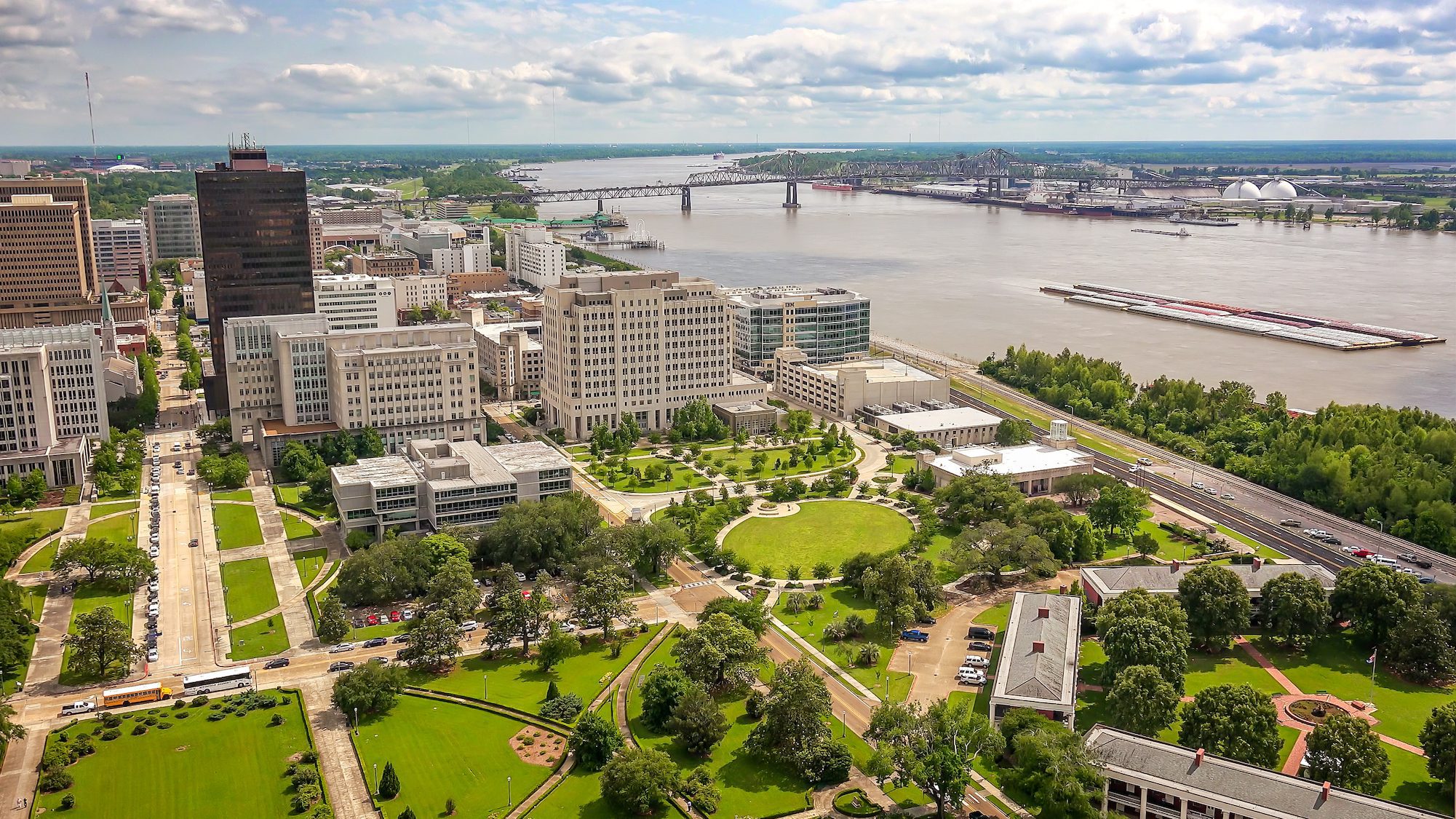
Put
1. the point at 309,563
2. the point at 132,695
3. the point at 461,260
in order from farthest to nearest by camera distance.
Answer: the point at 461,260 → the point at 309,563 → the point at 132,695

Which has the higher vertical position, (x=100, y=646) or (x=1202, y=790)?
(x=100, y=646)

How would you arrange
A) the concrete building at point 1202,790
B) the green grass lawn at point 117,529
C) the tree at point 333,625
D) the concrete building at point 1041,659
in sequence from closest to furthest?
1. the concrete building at point 1202,790
2. the concrete building at point 1041,659
3. the tree at point 333,625
4. the green grass lawn at point 117,529

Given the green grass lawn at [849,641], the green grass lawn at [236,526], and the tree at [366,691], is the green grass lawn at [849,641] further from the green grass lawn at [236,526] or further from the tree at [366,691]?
the green grass lawn at [236,526]

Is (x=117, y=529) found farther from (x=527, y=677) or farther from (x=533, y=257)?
(x=533, y=257)

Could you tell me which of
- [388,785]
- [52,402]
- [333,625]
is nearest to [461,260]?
[52,402]

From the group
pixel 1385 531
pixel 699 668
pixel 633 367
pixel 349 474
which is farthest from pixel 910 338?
pixel 699 668

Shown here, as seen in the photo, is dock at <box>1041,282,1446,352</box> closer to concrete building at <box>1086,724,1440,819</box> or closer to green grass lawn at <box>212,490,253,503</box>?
concrete building at <box>1086,724,1440,819</box>

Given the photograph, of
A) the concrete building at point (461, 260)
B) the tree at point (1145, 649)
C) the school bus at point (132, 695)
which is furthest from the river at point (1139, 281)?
the school bus at point (132, 695)

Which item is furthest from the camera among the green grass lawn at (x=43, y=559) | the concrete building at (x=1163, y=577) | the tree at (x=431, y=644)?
the green grass lawn at (x=43, y=559)
